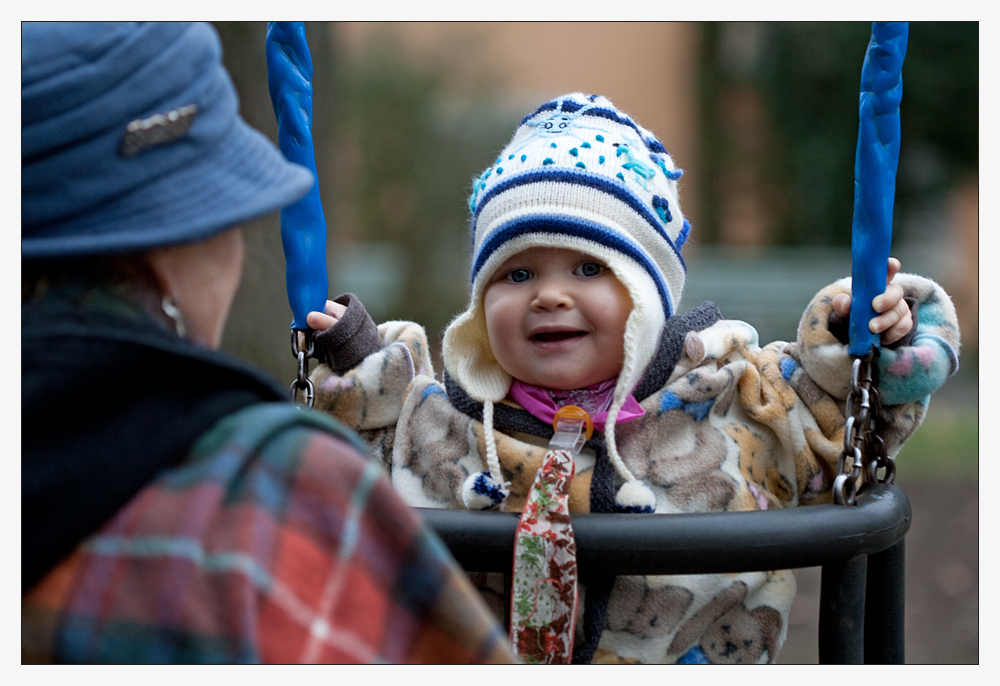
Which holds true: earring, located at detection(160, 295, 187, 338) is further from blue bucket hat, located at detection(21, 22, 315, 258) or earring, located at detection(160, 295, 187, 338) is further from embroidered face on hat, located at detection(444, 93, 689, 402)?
embroidered face on hat, located at detection(444, 93, 689, 402)

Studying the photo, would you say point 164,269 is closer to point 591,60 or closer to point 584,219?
point 584,219

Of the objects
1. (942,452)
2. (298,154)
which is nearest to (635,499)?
(298,154)

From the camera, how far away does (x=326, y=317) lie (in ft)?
6.41

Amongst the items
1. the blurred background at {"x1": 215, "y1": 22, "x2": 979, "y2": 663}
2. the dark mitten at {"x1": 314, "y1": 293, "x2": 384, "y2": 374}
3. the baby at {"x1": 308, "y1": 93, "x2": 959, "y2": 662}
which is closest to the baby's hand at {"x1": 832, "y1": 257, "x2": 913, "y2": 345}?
the baby at {"x1": 308, "y1": 93, "x2": 959, "y2": 662}

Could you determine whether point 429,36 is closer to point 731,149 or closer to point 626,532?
point 731,149

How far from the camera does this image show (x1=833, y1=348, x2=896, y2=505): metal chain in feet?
4.98

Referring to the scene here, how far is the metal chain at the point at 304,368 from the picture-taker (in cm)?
169

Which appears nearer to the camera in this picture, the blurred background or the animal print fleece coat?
the animal print fleece coat

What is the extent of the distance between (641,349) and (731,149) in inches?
337

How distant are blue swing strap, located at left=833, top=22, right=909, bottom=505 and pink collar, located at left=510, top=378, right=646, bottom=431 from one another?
435 millimetres

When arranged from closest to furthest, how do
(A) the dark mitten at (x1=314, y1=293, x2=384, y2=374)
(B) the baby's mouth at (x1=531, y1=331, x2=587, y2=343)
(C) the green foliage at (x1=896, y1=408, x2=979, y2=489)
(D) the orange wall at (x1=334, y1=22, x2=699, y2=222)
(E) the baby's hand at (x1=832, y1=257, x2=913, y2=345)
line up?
(E) the baby's hand at (x1=832, y1=257, x2=913, y2=345)
(B) the baby's mouth at (x1=531, y1=331, x2=587, y2=343)
(A) the dark mitten at (x1=314, y1=293, x2=384, y2=374)
(C) the green foliage at (x1=896, y1=408, x2=979, y2=489)
(D) the orange wall at (x1=334, y1=22, x2=699, y2=222)

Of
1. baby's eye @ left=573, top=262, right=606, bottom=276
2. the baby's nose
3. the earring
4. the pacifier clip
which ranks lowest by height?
the pacifier clip

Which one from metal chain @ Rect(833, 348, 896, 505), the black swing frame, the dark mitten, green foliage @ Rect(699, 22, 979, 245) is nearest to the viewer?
the black swing frame

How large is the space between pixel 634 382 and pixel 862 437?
45cm
